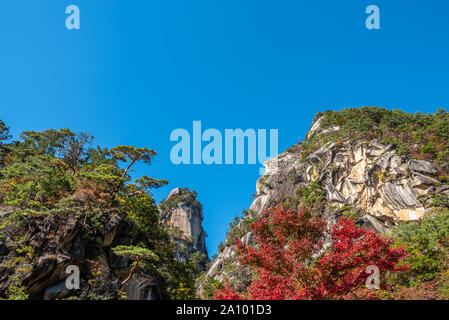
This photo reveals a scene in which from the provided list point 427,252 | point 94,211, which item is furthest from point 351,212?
point 94,211

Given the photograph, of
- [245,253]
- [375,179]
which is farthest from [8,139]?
[375,179]

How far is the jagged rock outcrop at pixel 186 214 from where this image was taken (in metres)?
50.2

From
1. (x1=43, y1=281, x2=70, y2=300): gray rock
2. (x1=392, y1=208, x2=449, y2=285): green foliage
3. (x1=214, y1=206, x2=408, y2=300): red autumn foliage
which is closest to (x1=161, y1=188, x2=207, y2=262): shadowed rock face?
(x1=43, y1=281, x2=70, y2=300): gray rock

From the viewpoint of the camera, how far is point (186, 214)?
51250 mm

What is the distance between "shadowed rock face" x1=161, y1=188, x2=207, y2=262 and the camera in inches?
1978

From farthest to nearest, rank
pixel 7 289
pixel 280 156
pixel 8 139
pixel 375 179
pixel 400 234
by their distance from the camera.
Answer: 1. pixel 280 156
2. pixel 8 139
3. pixel 375 179
4. pixel 400 234
5. pixel 7 289

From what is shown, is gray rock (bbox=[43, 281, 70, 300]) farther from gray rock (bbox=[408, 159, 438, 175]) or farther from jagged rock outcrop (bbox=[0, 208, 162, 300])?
gray rock (bbox=[408, 159, 438, 175])

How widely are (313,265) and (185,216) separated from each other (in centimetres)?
4641

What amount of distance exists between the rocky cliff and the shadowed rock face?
13.2 metres

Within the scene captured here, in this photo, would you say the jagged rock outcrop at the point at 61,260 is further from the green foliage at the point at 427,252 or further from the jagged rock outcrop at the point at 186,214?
the jagged rock outcrop at the point at 186,214

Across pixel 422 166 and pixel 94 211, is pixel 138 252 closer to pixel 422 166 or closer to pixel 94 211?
pixel 94 211
